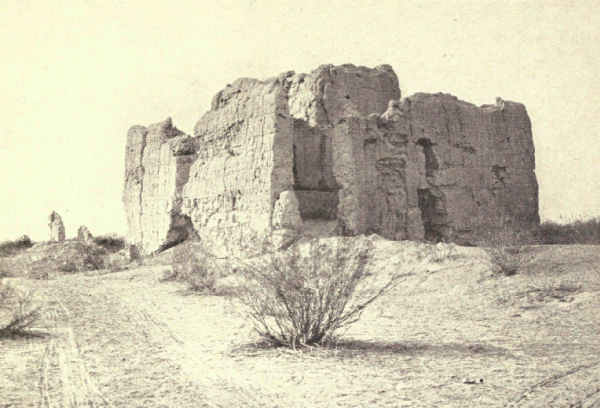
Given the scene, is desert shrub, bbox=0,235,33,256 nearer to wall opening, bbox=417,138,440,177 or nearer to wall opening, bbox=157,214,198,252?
wall opening, bbox=157,214,198,252

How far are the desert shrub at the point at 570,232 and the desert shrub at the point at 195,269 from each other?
1052 cm

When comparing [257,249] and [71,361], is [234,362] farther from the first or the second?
[257,249]

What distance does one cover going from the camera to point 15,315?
7.06 meters

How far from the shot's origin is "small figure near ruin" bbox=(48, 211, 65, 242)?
26.3 metres

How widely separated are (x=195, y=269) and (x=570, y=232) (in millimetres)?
13378

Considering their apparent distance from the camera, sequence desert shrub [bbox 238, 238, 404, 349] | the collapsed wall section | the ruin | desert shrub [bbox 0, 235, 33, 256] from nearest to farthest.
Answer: desert shrub [bbox 238, 238, 404, 349] < the collapsed wall section < the ruin < desert shrub [bbox 0, 235, 33, 256]

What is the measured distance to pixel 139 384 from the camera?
15.5 feet

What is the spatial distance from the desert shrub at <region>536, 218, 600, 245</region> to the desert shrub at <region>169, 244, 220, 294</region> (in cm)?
1052

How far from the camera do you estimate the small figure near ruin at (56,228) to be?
26.3 m

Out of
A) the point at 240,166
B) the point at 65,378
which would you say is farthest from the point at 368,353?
the point at 240,166

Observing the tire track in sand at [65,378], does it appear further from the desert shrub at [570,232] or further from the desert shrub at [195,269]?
the desert shrub at [570,232]

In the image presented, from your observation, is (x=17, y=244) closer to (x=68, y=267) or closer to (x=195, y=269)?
(x=68, y=267)

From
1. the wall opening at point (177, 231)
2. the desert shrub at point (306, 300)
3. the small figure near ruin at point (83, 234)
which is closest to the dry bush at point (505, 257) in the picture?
the desert shrub at point (306, 300)

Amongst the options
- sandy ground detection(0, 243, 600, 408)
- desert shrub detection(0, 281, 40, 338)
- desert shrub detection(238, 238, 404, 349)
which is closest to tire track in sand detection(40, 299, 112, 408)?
sandy ground detection(0, 243, 600, 408)
